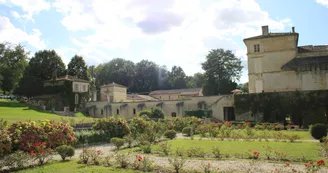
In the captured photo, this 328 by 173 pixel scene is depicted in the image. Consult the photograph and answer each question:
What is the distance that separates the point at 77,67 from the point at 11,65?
12238 millimetres

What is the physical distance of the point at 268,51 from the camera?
114 feet

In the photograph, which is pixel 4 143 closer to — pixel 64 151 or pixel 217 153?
pixel 64 151

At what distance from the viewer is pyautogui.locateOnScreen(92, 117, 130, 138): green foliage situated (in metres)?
18.1

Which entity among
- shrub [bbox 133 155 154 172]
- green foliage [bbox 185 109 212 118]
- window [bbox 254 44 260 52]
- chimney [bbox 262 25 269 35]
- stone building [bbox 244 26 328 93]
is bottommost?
shrub [bbox 133 155 154 172]

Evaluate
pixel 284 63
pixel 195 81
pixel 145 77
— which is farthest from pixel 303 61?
pixel 195 81

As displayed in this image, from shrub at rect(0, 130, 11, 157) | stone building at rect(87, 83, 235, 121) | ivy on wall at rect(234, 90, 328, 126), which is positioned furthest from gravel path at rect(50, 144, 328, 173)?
stone building at rect(87, 83, 235, 121)

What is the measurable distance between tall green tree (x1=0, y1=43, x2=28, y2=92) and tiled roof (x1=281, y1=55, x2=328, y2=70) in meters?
47.4

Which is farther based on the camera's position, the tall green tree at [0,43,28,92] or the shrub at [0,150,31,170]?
the tall green tree at [0,43,28,92]

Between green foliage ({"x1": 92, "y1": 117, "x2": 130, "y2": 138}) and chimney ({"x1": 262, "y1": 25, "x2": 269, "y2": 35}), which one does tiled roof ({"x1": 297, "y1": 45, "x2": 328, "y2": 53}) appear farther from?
green foliage ({"x1": 92, "y1": 117, "x2": 130, "y2": 138})

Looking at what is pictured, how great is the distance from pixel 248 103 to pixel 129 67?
49169 millimetres

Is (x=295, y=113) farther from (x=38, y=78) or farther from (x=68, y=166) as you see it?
(x=38, y=78)

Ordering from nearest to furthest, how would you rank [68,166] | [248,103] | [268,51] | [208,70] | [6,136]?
1. [68,166]
2. [6,136]
3. [248,103]
4. [268,51]
5. [208,70]

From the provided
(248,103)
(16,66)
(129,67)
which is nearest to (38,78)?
(16,66)

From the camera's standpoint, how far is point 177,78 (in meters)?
80.4
